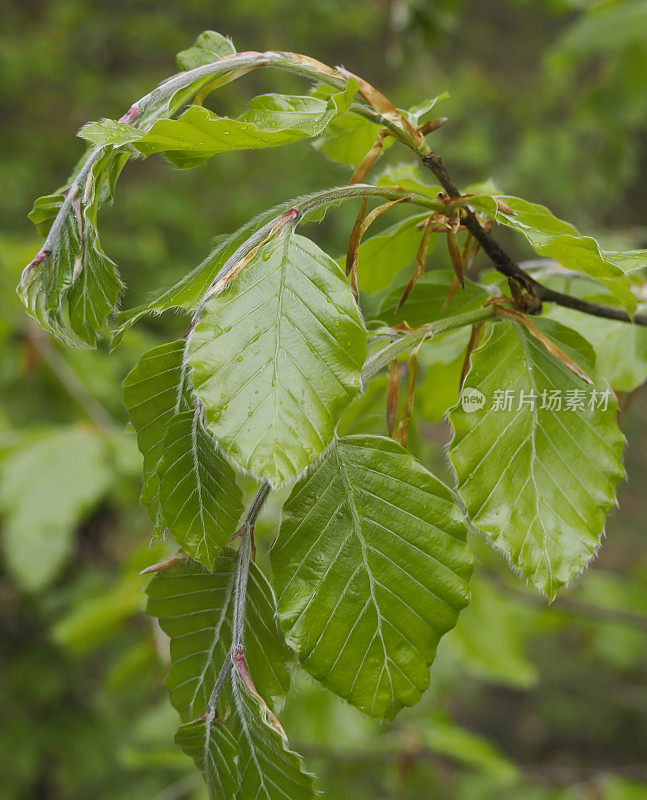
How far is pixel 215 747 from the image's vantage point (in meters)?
0.44

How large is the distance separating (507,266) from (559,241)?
0.08 meters

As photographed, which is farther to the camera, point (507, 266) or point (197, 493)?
point (507, 266)

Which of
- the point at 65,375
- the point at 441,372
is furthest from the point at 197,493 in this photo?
the point at 65,375

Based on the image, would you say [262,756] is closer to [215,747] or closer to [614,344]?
[215,747]

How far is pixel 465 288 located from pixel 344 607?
293mm

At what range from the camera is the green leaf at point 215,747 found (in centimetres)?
44

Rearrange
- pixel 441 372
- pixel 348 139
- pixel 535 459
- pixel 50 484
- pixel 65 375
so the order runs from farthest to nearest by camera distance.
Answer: pixel 65 375, pixel 50 484, pixel 441 372, pixel 348 139, pixel 535 459

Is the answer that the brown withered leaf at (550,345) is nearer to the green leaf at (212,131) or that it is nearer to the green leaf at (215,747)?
the green leaf at (212,131)

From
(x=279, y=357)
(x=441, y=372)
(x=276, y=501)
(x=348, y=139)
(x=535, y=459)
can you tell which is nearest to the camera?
(x=279, y=357)

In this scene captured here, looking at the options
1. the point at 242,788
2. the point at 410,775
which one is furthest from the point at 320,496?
the point at 410,775

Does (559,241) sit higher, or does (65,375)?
(559,241)

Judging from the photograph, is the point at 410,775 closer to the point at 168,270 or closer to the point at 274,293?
the point at 274,293

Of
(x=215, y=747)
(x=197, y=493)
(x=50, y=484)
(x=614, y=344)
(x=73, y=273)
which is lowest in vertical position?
(x=50, y=484)

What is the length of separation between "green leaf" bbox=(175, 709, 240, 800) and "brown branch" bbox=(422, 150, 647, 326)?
357 mm
